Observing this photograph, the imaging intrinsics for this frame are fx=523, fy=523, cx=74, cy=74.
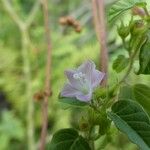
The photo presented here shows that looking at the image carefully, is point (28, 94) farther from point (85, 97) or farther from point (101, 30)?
point (85, 97)

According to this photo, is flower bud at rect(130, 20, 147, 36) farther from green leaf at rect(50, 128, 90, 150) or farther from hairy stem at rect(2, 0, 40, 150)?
hairy stem at rect(2, 0, 40, 150)

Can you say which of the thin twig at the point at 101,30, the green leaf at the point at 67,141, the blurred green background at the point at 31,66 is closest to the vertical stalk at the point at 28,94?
the blurred green background at the point at 31,66

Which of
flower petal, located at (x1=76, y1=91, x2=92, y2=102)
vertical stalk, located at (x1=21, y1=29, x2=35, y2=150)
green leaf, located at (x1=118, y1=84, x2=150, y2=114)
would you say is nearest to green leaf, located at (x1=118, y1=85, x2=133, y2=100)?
green leaf, located at (x1=118, y1=84, x2=150, y2=114)

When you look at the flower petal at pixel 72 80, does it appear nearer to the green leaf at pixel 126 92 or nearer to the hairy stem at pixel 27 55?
the green leaf at pixel 126 92

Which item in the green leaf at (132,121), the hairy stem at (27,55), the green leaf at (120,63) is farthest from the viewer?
the hairy stem at (27,55)

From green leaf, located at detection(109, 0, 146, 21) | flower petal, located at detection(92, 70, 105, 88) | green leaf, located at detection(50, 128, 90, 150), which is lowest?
green leaf, located at detection(50, 128, 90, 150)

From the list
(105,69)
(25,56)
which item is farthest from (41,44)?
(105,69)
